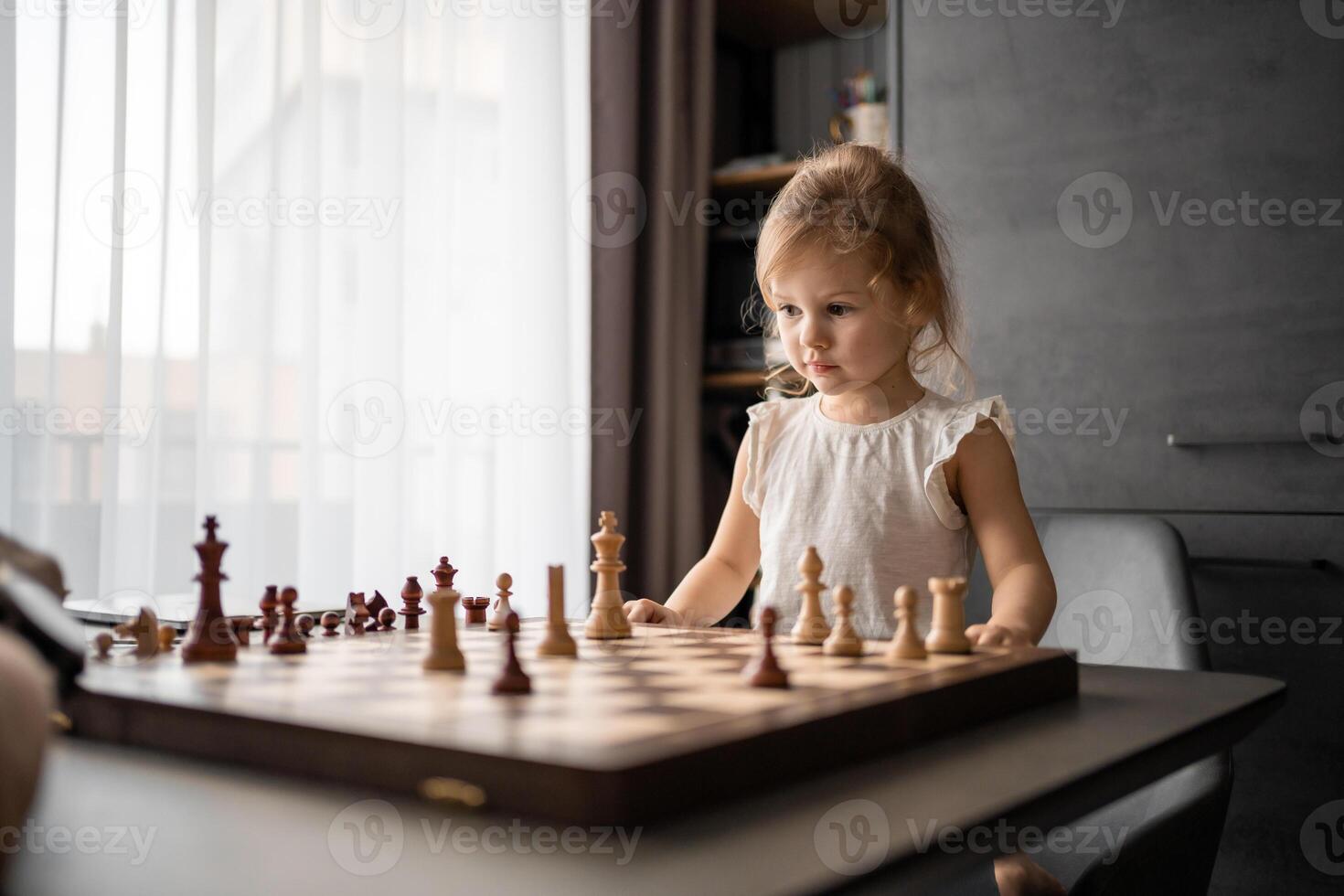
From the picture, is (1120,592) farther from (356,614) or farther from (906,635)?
(356,614)

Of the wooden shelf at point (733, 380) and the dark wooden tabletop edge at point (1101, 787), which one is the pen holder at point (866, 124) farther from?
the dark wooden tabletop edge at point (1101, 787)

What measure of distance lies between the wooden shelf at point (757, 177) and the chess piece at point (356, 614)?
7.28ft

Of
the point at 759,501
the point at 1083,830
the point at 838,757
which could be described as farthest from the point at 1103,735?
the point at 759,501

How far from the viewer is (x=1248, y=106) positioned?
2152mm

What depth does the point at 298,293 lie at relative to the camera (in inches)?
97.0

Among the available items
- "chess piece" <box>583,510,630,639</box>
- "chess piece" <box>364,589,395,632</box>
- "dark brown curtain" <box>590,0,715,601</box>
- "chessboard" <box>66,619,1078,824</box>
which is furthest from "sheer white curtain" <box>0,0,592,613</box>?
"chessboard" <box>66,619,1078,824</box>

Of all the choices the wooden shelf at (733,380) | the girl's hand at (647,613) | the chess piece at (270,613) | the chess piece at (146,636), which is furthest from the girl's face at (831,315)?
the wooden shelf at (733,380)

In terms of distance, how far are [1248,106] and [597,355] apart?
1654 mm

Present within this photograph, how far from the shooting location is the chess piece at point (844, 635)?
1004mm

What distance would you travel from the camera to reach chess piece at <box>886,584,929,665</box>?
970mm

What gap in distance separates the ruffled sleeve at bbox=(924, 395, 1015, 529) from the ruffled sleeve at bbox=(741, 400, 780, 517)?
32 cm

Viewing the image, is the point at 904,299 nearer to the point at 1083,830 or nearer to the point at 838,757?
the point at 1083,830

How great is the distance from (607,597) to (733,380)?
86.2 inches

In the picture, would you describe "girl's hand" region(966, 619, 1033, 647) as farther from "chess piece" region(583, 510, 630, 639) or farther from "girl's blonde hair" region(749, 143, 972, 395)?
"girl's blonde hair" region(749, 143, 972, 395)
